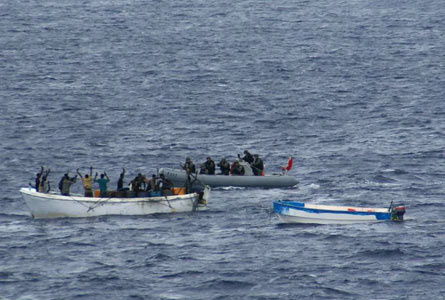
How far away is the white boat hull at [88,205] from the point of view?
7219 cm

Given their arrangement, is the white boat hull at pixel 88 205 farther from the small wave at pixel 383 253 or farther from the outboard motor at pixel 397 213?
the small wave at pixel 383 253

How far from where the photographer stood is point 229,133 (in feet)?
330

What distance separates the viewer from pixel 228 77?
427 feet

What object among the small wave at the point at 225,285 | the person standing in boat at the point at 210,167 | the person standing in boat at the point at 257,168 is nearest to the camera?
the small wave at the point at 225,285

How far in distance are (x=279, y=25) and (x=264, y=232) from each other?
331ft

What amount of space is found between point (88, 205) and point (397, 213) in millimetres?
19410

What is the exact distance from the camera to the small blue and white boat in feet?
232

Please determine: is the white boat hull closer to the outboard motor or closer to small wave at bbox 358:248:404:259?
the outboard motor

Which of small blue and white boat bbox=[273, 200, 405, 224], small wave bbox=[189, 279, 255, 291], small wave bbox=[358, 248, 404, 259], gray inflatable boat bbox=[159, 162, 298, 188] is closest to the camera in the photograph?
small wave bbox=[189, 279, 255, 291]

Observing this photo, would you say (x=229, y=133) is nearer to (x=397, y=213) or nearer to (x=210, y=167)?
(x=210, y=167)

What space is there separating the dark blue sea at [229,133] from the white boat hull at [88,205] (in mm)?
926

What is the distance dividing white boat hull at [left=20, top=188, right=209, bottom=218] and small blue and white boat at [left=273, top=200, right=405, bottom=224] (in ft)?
24.0

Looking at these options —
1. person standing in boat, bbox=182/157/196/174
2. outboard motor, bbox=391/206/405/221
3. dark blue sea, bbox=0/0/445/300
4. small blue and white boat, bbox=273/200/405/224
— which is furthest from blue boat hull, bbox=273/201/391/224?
person standing in boat, bbox=182/157/196/174

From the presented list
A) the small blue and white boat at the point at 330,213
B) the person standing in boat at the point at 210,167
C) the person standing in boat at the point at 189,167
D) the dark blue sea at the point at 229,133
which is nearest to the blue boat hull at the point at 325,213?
the small blue and white boat at the point at 330,213
